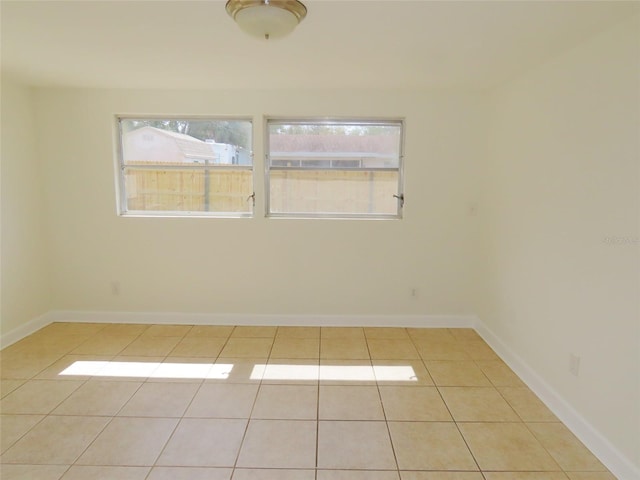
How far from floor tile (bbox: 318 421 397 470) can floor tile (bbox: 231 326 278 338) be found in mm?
1358

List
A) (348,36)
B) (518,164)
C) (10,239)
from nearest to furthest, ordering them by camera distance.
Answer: (348,36) → (518,164) → (10,239)

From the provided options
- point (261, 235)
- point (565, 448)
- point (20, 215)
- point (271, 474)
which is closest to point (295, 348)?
Result: point (261, 235)

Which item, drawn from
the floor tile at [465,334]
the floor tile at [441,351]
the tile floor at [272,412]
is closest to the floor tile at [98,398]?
the tile floor at [272,412]

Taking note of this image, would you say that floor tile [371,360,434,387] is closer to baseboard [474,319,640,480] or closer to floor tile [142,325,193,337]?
baseboard [474,319,640,480]

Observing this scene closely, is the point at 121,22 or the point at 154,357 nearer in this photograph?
the point at 121,22

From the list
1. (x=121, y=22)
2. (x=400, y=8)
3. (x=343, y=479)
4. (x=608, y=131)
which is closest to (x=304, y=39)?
(x=400, y=8)

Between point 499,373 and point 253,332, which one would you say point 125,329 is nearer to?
point 253,332

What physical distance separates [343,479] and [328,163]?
2551 mm

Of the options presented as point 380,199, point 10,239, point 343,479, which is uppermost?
point 380,199

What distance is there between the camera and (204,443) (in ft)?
6.56

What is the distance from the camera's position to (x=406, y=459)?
189cm

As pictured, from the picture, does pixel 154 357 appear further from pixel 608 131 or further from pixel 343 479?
pixel 608 131

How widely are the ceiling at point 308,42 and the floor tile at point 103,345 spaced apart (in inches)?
86.5

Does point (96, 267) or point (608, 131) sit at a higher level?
point (608, 131)
